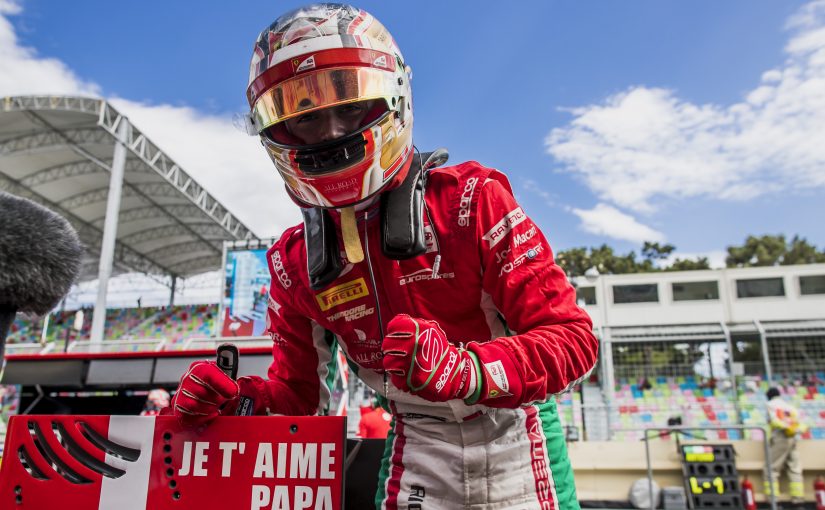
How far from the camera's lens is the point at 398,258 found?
162 cm

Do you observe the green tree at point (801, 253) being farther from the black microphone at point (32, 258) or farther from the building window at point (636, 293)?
the black microphone at point (32, 258)

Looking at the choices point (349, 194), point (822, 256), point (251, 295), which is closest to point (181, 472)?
point (349, 194)

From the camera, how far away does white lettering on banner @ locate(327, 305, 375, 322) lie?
172 centimetres

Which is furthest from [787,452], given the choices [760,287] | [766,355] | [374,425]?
[760,287]

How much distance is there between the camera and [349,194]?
1.63 meters

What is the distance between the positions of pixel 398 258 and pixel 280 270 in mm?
511

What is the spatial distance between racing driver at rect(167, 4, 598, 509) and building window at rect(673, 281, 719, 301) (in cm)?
2063

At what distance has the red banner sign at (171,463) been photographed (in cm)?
133

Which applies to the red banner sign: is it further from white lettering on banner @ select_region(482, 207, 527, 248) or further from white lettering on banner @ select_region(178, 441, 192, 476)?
white lettering on banner @ select_region(482, 207, 527, 248)

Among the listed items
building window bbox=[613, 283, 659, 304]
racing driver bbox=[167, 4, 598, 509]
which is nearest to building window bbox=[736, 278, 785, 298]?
building window bbox=[613, 283, 659, 304]

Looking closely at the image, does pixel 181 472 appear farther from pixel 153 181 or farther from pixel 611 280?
pixel 153 181

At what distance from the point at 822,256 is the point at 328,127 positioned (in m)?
39.7

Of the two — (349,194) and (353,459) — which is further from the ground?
(349,194)

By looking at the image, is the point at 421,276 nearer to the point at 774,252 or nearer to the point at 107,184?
the point at 107,184
